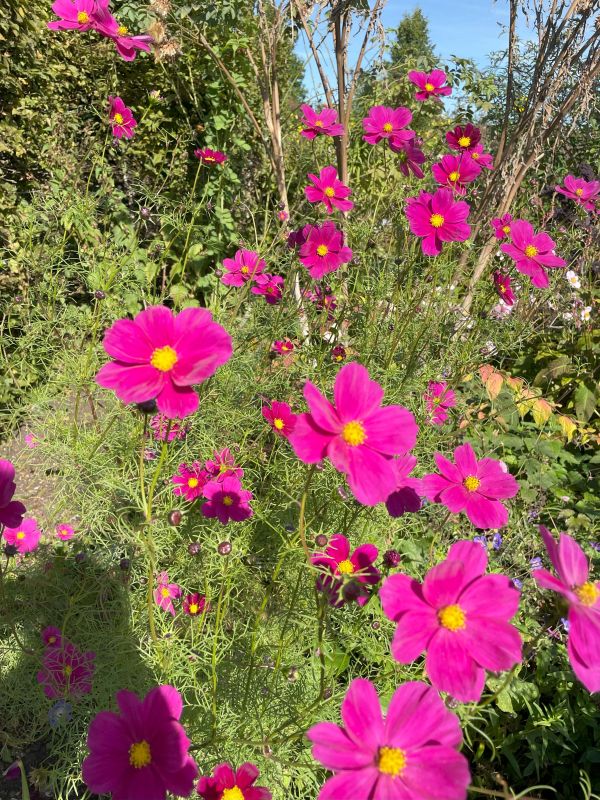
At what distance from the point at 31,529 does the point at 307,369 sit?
3.52 feet

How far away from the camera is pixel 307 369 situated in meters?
2.16

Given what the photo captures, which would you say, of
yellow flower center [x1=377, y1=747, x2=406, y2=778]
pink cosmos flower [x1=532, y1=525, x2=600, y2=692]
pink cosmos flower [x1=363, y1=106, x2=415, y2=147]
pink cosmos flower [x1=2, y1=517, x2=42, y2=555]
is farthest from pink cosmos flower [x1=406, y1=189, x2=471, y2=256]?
pink cosmos flower [x1=2, y1=517, x2=42, y2=555]

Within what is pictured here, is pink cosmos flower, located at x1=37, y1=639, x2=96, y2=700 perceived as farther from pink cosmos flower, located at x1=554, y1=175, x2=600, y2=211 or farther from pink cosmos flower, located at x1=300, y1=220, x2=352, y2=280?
pink cosmos flower, located at x1=554, y1=175, x2=600, y2=211

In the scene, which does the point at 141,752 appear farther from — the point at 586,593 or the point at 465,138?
the point at 465,138

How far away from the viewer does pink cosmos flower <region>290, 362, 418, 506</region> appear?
2.65ft

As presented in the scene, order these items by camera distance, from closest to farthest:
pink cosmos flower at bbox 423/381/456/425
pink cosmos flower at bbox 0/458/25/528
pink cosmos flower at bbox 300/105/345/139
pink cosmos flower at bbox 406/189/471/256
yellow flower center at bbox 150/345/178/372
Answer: yellow flower center at bbox 150/345/178/372
pink cosmos flower at bbox 0/458/25/528
pink cosmos flower at bbox 406/189/471/256
pink cosmos flower at bbox 423/381/456/425
pink cosmos flower at bbox 300/105/345/139

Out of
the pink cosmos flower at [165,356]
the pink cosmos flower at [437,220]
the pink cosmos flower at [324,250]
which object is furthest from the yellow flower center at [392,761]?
the pink cosmos flower at [324,250]

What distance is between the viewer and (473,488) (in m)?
1.20

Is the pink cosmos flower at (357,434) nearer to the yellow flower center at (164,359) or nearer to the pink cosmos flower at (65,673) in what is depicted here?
the yellow flower center at (164,359)

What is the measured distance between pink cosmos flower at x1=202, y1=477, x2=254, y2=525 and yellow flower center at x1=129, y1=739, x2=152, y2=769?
529mm

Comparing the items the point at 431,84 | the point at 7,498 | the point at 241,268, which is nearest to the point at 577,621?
the point at 7,498

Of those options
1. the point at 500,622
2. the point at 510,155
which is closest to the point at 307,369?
the point at 500,622

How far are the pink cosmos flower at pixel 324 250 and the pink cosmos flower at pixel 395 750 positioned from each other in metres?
1.47

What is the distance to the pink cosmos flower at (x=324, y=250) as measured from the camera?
76.4 inches
